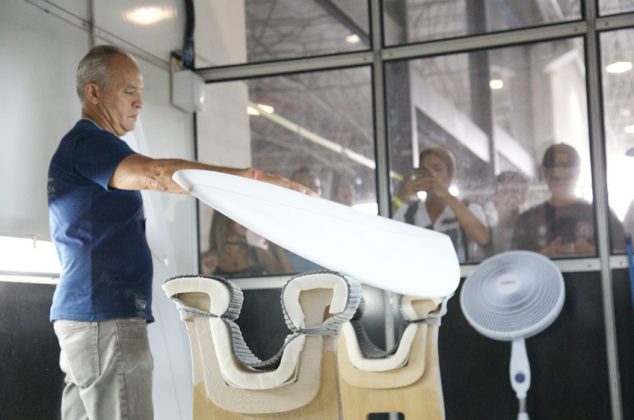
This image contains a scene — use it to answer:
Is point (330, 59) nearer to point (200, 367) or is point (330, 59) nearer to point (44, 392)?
point (44, 392)

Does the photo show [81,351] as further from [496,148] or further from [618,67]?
[618,67]

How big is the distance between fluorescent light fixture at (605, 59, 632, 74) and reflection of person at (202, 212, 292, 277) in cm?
207

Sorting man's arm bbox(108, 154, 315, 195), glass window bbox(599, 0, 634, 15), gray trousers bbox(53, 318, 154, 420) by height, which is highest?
glass window bbox(599, 0, 634, 15)

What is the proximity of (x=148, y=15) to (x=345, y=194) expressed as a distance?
151 centimetres

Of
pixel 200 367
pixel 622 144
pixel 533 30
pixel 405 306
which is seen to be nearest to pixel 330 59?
pixel 533 30

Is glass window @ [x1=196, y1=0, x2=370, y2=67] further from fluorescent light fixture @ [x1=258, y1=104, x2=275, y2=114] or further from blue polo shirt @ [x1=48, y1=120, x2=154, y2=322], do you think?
blue polo shirt @ [x1=48, y1=120, x2=154, y2=322]

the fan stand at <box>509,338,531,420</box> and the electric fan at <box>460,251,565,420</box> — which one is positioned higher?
the electric fan at <box>460,251,565,420</box>

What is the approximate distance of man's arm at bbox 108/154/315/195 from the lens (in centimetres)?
239

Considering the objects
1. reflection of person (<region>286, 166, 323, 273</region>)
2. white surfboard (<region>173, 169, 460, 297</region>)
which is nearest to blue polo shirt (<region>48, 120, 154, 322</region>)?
white surfboard (<region>173, 169, 460, 297</region>)

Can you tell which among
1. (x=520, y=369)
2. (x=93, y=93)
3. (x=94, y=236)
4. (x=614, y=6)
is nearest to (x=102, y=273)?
(x=94, y=236)

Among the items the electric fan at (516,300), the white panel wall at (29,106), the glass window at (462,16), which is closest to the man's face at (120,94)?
the white panel wall at (29,106)

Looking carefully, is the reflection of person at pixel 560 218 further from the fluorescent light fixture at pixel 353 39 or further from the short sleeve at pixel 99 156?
→ the short sleeve at pixel 99 156

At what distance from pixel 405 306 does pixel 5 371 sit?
5.39 feet

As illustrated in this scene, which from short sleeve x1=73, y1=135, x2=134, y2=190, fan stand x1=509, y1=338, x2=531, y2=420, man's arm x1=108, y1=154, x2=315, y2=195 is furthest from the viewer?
fan stand x1=509, y1=338, x2=531, y2=420
